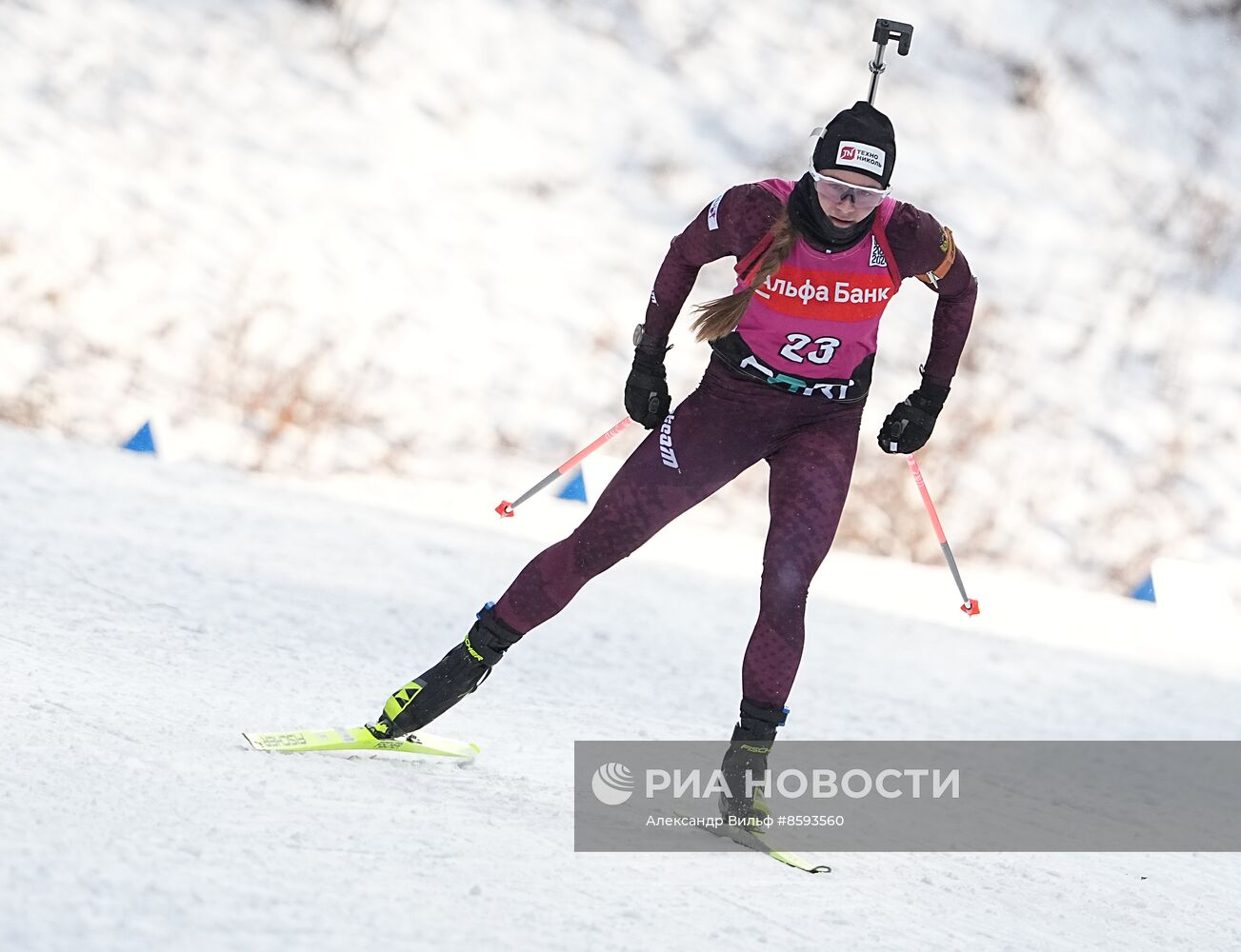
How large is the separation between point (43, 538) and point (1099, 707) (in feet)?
14.6

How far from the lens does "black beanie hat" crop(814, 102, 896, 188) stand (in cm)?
327

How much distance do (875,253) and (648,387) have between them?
638 mm

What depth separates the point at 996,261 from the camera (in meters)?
11.0

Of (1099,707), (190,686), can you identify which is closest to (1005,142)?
(1099,707)

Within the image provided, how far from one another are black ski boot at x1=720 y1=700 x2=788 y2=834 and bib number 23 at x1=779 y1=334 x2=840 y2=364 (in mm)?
819

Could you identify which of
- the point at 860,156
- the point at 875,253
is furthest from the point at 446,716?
the point at 860,156

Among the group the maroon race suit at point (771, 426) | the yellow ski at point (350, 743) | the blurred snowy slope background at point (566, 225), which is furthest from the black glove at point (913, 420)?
the blurred snowy slope background at point (566, 225)

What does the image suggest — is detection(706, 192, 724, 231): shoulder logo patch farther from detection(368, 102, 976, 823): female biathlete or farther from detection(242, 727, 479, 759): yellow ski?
detection(242, 727, 479, 759): yellow ski

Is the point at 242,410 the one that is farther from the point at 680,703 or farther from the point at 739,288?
the point at 739,288

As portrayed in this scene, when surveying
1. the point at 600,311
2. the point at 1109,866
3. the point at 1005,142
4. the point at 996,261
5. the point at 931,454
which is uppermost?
the point at 1005,142

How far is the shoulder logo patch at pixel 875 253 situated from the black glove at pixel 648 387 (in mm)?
556

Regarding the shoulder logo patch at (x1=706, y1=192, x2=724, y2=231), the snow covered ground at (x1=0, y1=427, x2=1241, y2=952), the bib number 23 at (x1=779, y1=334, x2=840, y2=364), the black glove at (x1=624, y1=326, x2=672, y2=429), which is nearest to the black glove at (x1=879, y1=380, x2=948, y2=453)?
the bib number 23 at (x1=779, y1=334, x2=840, y2=364)

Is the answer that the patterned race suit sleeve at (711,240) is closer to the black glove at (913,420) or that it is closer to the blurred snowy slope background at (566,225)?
the black glove at (913,420)

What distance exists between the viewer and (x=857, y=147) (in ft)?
10.8
